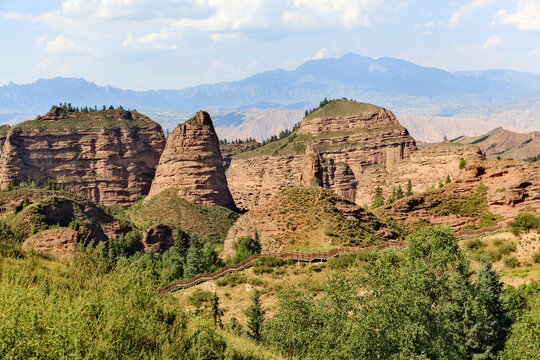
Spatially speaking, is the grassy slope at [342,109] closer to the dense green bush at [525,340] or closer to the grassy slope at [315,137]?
the grassy slope at [315,137]

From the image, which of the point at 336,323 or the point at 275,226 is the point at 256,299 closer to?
the point at 336,323

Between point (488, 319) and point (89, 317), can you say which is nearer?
point (89, 317)

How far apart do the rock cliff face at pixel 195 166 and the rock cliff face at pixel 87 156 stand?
20.0 m

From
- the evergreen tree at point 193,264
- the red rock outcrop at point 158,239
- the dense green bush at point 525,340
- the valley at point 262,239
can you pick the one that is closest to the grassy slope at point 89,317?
the valley at point 262,239

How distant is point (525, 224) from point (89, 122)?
116 m

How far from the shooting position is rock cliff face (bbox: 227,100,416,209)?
144500 millimetres

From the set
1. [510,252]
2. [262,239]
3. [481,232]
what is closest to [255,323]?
[262,239]

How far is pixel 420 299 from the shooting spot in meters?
22.6

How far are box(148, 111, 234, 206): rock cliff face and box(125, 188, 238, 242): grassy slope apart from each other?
2.15 m

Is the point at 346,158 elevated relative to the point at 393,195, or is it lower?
elevated

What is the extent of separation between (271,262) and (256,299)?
11.3m

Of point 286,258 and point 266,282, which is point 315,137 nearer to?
point 286,258

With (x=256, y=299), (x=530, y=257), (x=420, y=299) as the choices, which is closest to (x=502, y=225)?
(x=530, y=257)

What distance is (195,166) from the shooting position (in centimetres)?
10806
